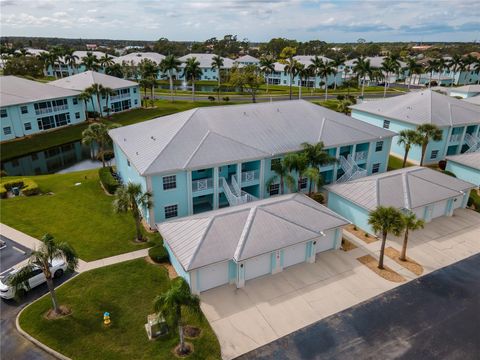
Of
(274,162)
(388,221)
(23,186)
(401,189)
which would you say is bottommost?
(23,186)

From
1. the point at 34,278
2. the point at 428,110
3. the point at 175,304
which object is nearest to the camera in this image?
the point at 175,304

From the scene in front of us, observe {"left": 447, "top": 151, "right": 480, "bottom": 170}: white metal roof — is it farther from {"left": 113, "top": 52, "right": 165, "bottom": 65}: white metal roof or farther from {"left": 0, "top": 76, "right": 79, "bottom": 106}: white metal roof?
{"left": 113, "top": 52, "right": 165, "bottom": 65}: white metal roof

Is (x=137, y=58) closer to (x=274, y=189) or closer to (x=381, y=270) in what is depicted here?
(x=274, y=189)

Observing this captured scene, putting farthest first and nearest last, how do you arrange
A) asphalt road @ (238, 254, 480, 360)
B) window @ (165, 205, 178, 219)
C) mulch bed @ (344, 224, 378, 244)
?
window @ (165, 205, 178, 219), mulch bed @ (344, 224, 378, 244), asphalt road @ (238, 254, 480, 360)

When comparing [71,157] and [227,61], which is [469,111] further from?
[227,61]

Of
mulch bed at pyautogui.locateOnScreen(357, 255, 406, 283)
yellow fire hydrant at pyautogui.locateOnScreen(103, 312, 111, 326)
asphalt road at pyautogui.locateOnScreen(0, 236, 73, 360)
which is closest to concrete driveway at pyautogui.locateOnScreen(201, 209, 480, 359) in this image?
mulch bed at pyautogui.locateOnScreen(357, 255, 406, 283)

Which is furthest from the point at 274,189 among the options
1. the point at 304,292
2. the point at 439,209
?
the point at 439,209
